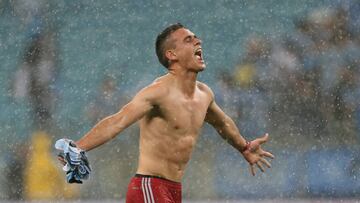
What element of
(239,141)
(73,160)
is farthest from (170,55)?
(73,160)

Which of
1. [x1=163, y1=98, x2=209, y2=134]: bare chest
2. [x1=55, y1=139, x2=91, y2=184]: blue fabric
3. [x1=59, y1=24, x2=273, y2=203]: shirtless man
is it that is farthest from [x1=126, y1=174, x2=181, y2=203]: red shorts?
[x1=55, y1=139, x2=91, y2=184]: blue fabric

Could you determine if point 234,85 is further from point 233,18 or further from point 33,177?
point 33,177

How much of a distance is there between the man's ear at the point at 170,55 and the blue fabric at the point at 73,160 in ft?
2.94

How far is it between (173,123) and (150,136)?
14 centimetres

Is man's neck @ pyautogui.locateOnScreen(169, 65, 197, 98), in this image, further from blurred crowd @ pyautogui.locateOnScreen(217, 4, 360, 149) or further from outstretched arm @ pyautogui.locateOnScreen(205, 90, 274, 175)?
blurred crowd @ pyautogui.locateOnScreen(217, 4, 360, 149)

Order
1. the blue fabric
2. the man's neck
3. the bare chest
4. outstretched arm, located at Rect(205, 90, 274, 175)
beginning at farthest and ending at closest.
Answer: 1. outstretched arm, located at Rect(205, 90, 274, 175)
2. the man's neck
3. the bare chest
4. the blue fabric

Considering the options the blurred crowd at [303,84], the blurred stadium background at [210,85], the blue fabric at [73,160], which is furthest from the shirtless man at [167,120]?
the blurred crowd at [303,84]

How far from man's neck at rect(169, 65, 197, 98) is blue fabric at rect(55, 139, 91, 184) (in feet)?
2.59

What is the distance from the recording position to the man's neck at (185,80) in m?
4.37

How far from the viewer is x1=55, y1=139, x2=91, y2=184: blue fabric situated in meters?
3.71

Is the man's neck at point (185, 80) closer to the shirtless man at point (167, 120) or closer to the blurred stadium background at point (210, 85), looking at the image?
the shirtless man at point (167, 120)

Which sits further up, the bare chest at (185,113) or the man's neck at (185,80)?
the man's neck at (185,80)

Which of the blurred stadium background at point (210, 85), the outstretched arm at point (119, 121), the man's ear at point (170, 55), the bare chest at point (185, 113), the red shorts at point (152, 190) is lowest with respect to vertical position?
the red shorts at point (152, 190)

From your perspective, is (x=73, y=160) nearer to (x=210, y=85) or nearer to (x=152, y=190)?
(x=152, y=190)
